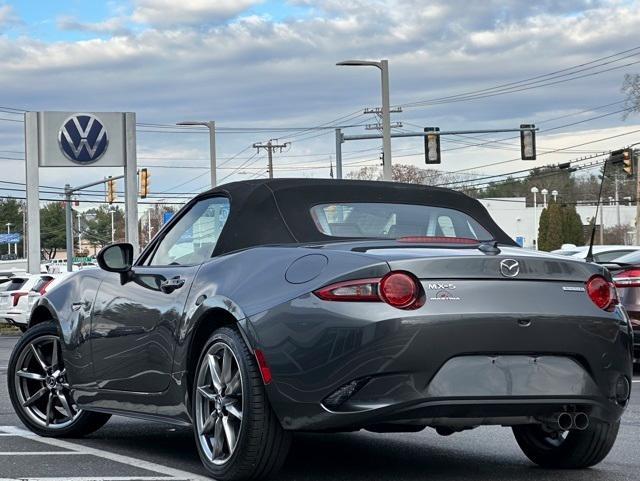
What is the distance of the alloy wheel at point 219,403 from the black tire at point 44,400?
5.72 ft

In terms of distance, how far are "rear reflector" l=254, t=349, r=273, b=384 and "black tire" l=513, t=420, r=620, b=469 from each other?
5.12 ft

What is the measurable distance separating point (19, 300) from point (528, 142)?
17103mm

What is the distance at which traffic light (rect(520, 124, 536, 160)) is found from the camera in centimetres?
3878

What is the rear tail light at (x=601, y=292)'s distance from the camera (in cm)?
565

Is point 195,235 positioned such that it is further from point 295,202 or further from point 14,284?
point 14,284

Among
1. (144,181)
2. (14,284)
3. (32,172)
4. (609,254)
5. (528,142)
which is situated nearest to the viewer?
(609,254)

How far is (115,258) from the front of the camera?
23.1 feet

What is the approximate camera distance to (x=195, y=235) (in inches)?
268

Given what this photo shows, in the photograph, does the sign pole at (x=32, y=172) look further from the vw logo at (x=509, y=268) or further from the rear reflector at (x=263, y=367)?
the vw logo at (x=509, y=268)

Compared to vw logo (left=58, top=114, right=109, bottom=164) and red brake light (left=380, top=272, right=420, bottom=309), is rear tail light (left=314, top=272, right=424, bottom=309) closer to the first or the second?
red brake light (left=380, top=272, right=420, bottom=309)

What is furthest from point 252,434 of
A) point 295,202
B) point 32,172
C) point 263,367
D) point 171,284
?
point 32,172

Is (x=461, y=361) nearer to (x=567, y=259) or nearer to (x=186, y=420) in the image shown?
A: (x=567, y=259)

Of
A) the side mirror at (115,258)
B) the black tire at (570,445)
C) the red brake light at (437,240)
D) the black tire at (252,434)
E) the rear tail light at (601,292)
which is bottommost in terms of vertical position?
the black tire at (570,445)

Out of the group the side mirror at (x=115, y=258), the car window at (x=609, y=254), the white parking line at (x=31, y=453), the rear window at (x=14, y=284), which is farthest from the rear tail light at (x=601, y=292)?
the rear window at (x=14, y=284)
